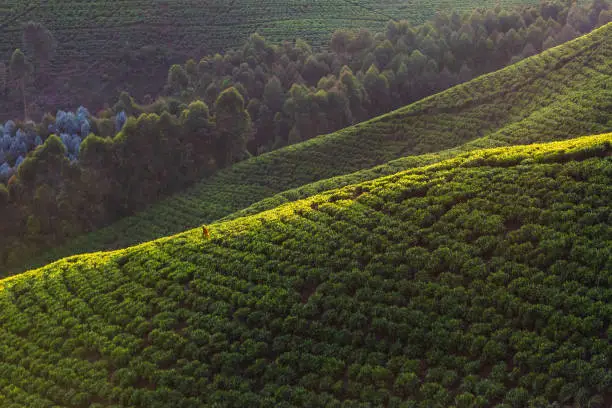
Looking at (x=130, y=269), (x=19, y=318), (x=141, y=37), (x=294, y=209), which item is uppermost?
(x=141, y=37)

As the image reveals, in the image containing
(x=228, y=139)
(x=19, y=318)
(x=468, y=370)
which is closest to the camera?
(x=468, y=370)

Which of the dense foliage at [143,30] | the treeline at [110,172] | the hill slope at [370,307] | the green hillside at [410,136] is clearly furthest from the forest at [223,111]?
the hill slope at [370,307]

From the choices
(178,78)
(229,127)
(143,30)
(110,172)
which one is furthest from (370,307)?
(143,30)

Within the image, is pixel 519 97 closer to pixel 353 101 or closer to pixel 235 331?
pixel 353 101

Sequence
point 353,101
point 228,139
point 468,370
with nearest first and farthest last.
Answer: point 468,370, point 228,139, point 353,101

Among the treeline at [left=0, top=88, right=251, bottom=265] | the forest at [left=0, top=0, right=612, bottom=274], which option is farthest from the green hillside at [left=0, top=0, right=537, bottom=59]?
the treeline at [left=0, top=88, right=251, bottom=265]

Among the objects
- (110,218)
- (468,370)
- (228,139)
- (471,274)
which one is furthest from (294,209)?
(228,139)

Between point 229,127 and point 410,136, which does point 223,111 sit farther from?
point 410,136
